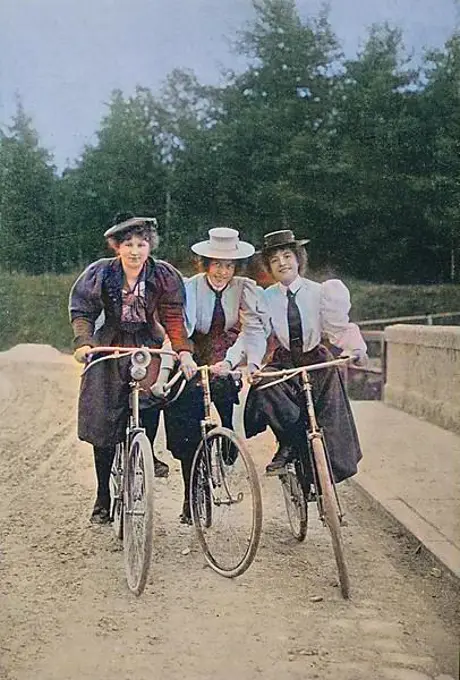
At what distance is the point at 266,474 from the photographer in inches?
119

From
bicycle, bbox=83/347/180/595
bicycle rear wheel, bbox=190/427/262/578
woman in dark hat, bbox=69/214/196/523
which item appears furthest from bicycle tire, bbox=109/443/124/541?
bicycle rear wheel, bbox=190/427/262/578

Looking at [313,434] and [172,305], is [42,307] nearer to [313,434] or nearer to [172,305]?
[172,305]

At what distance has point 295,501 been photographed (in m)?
3.07

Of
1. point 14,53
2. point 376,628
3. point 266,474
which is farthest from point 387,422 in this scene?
point 14,53

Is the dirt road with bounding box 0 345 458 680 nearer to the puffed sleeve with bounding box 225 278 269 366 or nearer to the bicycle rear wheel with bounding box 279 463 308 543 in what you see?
the bicycle rear wheel with bounding box 279 463 308 543

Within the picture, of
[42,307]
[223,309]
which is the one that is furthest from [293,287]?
[42,307]

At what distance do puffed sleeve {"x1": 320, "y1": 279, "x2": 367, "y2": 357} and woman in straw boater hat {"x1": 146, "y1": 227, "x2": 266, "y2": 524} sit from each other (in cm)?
20

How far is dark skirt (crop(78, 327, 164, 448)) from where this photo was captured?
3.02 metres

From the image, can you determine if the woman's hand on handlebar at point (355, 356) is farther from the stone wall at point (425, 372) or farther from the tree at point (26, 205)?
the tree at point (26, 205)

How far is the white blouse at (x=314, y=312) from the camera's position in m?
3.00

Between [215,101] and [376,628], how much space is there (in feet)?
5.14

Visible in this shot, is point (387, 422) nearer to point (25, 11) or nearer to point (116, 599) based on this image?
point (116, 599)

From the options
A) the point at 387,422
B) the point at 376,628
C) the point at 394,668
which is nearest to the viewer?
the point at 394,668

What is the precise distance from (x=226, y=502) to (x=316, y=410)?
392mm
